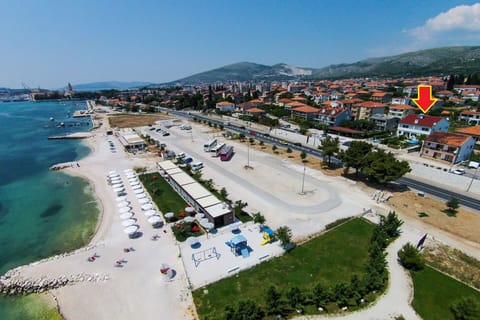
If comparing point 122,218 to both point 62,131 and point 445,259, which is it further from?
point 62,131

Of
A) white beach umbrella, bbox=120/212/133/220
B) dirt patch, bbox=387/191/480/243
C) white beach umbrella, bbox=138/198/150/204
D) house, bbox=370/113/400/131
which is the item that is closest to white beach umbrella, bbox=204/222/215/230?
white beach umbrella, bbox=120/212/133/220

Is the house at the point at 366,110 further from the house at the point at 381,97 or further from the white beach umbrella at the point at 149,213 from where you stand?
the white beach umbrella at the point at 149,213

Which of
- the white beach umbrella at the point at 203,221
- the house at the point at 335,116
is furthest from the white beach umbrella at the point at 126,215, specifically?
the house at the point at 335,116

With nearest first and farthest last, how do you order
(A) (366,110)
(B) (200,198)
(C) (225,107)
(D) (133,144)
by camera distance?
1. (B) (200,198)
2. (D) (133,144)
3. (A) (366,110)
4. (C) (225,107)

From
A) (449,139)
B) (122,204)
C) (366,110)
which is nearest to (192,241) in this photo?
(122,204)

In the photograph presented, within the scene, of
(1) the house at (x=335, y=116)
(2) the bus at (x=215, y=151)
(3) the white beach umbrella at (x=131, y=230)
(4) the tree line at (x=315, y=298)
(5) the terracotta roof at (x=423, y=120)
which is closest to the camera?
(4) the tree line at (x=315, y=298)

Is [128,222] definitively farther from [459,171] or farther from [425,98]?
[459,171]

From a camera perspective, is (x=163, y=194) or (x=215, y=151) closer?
(x=163, y=194)

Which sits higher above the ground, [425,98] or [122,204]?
[425,98]
